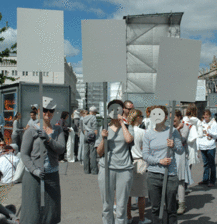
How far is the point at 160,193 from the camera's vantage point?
A: 4.15 metres

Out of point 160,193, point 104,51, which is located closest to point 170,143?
point 160,193

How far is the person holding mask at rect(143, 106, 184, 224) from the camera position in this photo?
4.06 m

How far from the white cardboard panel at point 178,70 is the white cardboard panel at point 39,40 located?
47.0 inches

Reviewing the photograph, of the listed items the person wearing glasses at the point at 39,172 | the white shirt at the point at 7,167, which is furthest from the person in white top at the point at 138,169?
the white shirt at the point at 7,167

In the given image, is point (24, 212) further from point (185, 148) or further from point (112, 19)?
point (185, 148)

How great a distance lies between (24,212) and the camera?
3.69m

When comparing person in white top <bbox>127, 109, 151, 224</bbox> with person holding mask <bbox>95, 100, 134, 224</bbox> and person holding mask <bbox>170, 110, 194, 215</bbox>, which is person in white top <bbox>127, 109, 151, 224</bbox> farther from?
person holding mask <bbox>95, 100, 134, 224</bbox>

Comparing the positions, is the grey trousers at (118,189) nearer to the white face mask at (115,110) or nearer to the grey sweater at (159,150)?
the grey sweater at (159,150)

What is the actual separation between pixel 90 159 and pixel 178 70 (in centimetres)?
590

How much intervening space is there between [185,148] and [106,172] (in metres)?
2.45

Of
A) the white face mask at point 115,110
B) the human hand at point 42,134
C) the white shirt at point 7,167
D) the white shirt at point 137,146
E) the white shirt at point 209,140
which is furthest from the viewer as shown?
the white shirt at point 209,140

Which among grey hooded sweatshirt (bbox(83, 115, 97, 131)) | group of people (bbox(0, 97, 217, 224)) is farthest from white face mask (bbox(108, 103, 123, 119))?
grey hooded sweatshirt (bbox(83, 115, 97, 131))

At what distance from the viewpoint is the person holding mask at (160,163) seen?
13.3 ft

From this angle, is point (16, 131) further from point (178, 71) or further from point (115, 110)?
point (178, 71)
